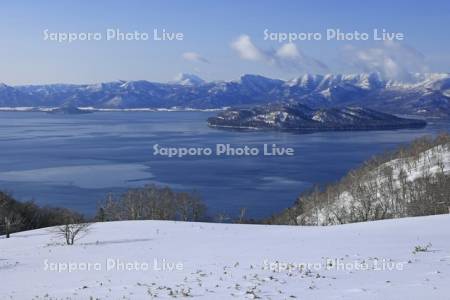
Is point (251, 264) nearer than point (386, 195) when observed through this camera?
Yes

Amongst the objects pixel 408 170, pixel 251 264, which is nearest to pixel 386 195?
pixel 408 170

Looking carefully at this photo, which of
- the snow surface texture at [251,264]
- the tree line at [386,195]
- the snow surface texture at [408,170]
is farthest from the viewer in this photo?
the snow surface texture at [408,170]

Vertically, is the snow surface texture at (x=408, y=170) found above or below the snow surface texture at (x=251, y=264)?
above

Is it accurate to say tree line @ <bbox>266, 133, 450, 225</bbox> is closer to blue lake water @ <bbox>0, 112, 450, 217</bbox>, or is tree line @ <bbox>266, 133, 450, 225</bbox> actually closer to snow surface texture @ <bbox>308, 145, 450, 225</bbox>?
snow surface texture @ <bbox>308, 145, 450, 225</bbox>

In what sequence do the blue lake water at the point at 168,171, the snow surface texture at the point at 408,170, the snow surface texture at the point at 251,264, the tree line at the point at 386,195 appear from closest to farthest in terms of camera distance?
the snow surface texture at the point at 251,264
the tree line at the point at 386,195
the snow surface texture at the point at 408,170
the blue lake water at the point at 168,171

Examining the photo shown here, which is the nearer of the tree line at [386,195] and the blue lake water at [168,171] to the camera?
the tree line at [386,195]

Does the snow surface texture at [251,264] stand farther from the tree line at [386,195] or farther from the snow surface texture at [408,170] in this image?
the snow surface texture at [408,170]

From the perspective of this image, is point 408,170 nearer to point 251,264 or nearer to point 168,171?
point 168,171

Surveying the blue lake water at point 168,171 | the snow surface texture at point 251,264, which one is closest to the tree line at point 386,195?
the blue lake water at point 168,171

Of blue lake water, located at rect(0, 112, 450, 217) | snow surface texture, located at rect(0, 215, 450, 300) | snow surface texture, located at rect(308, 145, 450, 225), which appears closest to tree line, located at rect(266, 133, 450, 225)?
snow surface texture, located at rect(308, 145, 450, 225)
